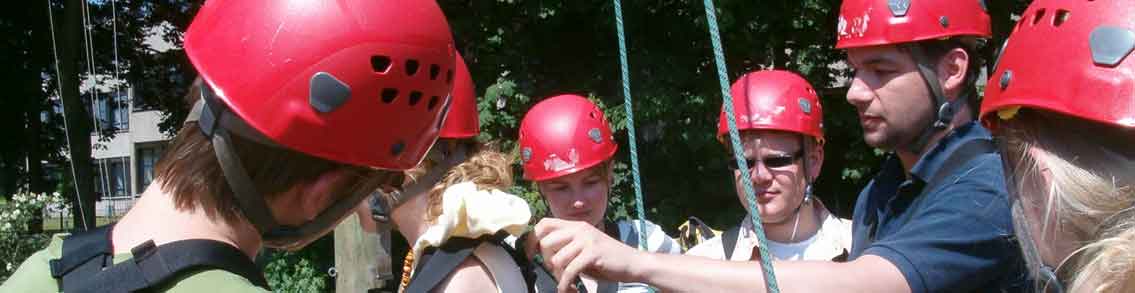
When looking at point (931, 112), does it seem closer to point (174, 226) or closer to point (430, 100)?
point (430, 100)

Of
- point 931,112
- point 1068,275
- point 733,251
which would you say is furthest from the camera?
point 733,251

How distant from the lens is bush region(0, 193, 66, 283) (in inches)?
419

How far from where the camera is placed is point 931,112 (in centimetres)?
256

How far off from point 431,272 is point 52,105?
2281cm

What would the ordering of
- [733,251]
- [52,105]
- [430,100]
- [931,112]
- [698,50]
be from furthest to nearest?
[52,105] → [698,50] → [733,251] → [931,112] → [430,100]

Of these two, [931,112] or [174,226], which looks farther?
[931,112]

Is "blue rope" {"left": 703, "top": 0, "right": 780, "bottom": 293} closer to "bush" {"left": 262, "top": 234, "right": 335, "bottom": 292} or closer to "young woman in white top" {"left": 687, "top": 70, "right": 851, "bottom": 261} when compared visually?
"young woman in white top" {"left": 687, "top": 70, "right": 851, "bottom": 261}

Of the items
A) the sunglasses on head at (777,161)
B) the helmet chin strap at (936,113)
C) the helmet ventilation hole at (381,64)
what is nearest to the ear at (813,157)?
the sunglasses on head at (777,161)

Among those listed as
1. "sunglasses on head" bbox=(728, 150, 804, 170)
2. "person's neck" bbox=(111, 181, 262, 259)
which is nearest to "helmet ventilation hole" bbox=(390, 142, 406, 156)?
"person's neck" bbox=(111, 181, 262, 259)

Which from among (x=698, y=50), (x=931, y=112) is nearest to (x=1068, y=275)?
(x=931, y=112)

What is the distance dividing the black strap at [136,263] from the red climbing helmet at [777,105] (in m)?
2.43

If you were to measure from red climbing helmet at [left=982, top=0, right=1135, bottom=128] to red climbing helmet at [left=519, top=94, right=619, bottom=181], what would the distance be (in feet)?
8.30

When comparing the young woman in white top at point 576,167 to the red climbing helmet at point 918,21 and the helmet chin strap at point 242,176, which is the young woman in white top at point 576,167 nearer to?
the red climbing helmet at point 918,21

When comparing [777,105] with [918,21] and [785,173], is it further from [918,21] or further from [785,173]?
[918,21]
